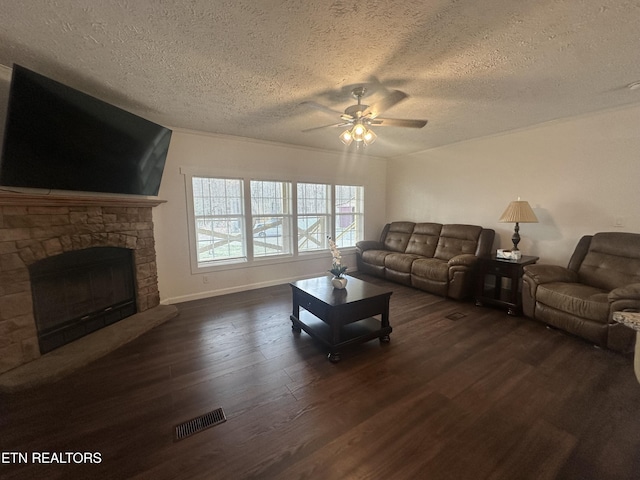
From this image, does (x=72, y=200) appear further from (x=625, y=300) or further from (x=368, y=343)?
(x=625, y=300)

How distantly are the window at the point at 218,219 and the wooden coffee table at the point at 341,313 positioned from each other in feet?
6.11

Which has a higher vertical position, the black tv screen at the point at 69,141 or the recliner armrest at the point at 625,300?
the black tv screen at the point at 69,141

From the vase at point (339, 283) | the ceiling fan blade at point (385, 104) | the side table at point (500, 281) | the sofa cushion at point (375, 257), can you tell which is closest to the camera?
the ceiling fan blade at point (385, 104)

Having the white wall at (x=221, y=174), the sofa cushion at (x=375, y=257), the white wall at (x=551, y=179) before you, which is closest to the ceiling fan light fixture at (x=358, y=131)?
the white wall at (x=221, y=174)

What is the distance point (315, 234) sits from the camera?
5.17m

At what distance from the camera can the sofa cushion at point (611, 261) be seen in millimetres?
2719

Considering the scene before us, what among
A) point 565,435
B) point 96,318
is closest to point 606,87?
point 565,435

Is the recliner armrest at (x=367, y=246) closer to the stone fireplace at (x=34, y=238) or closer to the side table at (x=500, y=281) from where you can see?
the side table at (x=500, y=281)

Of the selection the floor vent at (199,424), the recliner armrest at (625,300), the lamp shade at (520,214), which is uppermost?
the lamp shade at (520,214)

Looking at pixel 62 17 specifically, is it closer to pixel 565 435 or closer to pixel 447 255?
pixel 565 435

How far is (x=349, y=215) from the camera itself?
5.62 metres

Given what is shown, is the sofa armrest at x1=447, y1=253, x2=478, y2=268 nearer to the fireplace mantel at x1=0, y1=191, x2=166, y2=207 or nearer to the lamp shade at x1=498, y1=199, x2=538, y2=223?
the lamp shade at x1=498, y1=199, x2=538, y2=223

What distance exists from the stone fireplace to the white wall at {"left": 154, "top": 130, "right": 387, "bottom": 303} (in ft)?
1.91

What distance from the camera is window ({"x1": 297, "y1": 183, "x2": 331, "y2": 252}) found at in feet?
16.1
